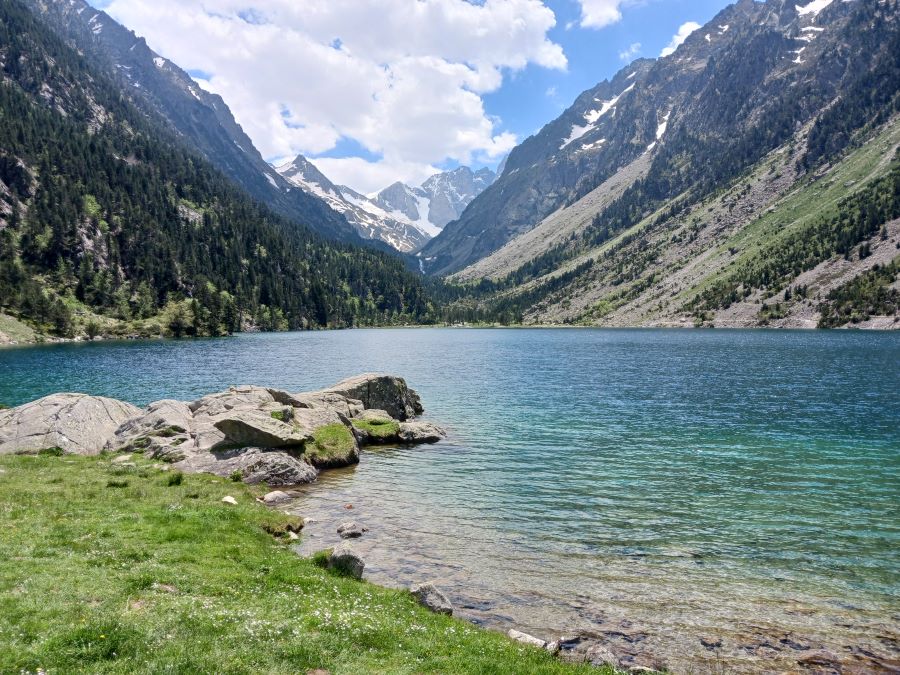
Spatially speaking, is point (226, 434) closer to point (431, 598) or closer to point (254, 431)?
point (254, 431)

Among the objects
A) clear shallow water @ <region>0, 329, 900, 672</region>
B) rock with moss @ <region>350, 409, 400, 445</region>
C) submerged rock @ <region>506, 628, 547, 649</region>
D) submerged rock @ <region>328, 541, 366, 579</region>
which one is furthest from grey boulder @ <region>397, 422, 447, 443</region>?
submerged rock @ <region>506, 628, 547, 649</region>

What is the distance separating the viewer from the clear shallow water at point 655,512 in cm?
1650

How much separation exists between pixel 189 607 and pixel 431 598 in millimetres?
7040

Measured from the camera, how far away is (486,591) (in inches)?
720

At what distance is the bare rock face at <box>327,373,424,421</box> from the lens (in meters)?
53.2

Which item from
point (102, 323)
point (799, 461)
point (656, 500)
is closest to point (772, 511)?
point (656, 500)

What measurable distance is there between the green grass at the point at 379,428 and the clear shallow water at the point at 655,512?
11.1 feet

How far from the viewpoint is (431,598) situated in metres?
16.3

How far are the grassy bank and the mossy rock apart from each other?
1455cm

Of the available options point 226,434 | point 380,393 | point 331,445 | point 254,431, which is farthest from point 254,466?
point 380,393

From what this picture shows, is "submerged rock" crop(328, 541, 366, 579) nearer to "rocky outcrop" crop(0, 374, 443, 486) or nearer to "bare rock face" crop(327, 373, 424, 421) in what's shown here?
"rocky outcrop" crop(0, 374, 443, 486)

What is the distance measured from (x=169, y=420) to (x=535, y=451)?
87.6 ft

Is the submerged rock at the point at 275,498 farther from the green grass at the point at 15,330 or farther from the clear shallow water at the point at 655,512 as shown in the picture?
the green grass at the point at 15,330

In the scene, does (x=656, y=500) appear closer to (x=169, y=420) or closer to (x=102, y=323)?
(x=169, y=420)
